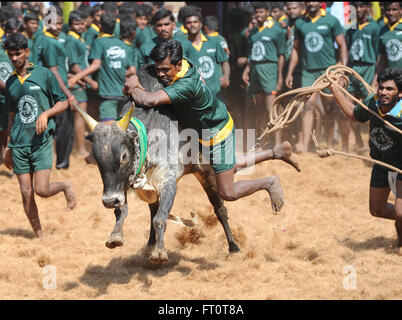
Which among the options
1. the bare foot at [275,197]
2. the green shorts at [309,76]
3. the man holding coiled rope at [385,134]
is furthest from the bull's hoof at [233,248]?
the green shorts at [309,76]

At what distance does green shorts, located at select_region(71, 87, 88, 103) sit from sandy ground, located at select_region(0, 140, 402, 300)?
6.35ft

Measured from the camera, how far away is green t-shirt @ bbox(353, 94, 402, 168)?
21.0ft

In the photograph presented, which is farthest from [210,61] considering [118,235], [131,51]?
[118,235]

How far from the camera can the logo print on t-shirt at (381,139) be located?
655 cm

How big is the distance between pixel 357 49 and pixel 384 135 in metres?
4.49

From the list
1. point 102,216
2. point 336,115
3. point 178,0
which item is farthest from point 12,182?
point 178,0

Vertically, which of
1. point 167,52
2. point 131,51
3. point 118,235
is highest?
point 131,51

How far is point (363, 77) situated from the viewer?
35.2 ft

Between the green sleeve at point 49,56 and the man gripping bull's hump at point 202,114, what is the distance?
4170 mm

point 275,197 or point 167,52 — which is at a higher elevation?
point 167,52

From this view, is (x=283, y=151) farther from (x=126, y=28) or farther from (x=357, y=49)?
(x=126, y=28)

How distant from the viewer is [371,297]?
220 inches

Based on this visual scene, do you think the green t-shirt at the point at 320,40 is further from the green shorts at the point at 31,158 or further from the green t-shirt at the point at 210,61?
the green shorts at the point at 31,158

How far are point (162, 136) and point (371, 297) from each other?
2.26m
